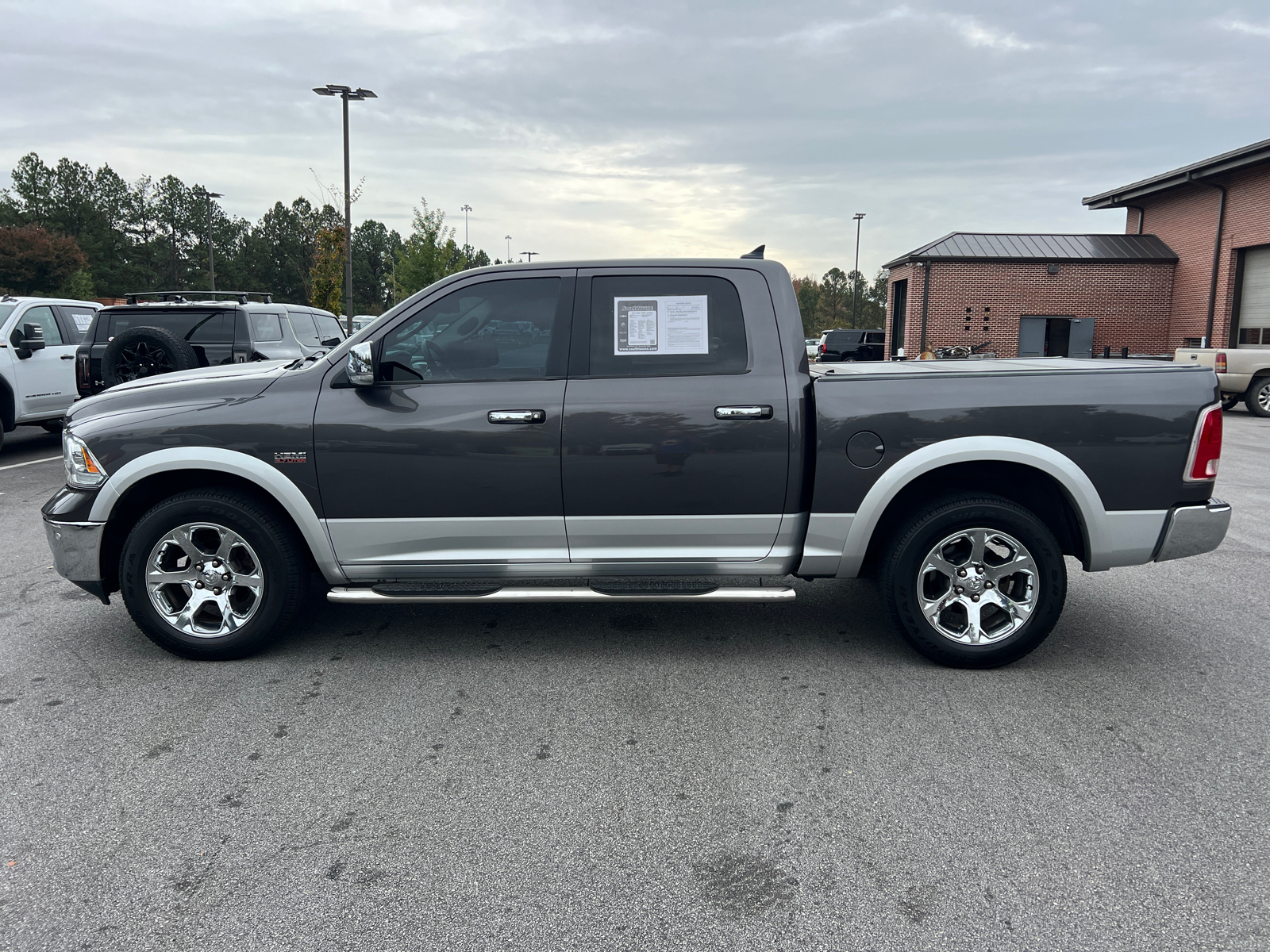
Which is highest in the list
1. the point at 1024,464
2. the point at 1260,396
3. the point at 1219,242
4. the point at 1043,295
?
the point at 1219,242

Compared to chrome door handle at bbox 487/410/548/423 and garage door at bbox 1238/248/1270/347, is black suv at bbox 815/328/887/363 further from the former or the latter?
chrome door handle at bbox 487/410/548/423

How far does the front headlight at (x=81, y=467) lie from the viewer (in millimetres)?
4426

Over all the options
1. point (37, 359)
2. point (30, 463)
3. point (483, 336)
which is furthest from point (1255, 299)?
→ point (30, 463)

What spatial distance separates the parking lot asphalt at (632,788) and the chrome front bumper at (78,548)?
48 cm

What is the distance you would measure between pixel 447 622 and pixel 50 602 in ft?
8.42

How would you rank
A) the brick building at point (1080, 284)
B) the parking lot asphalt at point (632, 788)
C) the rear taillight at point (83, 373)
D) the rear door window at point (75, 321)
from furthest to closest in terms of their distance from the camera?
the brick building at point (1080, 284), the rear door window at point (75, 321), the rear taillight at point (83, 373), the parking lot asphalt at point (632, 788)

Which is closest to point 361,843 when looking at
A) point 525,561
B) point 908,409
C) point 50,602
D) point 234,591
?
point 525,561

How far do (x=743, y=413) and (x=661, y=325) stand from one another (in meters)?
0.62

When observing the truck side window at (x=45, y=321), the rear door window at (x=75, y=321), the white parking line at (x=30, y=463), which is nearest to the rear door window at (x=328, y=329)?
the rear door window at (x=75, y=321)

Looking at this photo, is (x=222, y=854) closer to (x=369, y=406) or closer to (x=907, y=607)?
(x=369, y=406)

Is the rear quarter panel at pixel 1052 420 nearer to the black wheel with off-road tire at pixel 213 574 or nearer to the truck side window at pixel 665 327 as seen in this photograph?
the truck side window at pixel 665 327

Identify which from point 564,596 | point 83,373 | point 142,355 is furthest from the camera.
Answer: point 83,373

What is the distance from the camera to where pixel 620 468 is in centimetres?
432

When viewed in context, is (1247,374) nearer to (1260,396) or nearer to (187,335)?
(1260,396)
